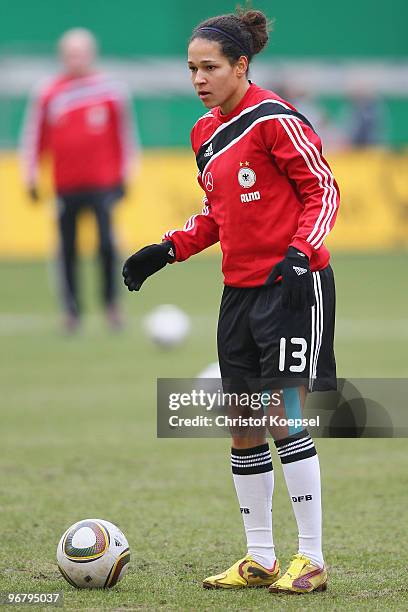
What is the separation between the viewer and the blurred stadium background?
5531mm

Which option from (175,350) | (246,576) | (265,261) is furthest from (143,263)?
(175,350)

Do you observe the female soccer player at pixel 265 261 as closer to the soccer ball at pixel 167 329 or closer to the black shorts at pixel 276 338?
the black shorts at pixel 276 338

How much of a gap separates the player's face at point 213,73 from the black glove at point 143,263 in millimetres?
627

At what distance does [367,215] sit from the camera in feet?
66.0

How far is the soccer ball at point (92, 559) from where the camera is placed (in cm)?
489

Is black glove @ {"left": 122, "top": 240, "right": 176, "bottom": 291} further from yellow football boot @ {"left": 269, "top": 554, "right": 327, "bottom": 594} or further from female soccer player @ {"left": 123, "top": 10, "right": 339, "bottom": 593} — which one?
yellow football boot @ {"left": 269, "top": 554, "right": 327, "bottom": 594}

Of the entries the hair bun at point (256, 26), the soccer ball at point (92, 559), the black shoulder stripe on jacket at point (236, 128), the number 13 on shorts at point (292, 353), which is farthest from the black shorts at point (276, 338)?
the hair bun at point (256, 26)

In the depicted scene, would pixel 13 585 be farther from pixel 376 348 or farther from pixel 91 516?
pixel 376 348

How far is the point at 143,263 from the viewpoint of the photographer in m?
5.20

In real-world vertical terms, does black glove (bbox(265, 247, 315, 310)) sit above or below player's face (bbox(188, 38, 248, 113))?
below

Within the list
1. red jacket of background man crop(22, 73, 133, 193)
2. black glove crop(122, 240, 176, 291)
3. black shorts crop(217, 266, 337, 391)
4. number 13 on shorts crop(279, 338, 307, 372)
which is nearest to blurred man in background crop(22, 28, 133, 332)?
red jacket of background man crop(22, 73, 133, 193)

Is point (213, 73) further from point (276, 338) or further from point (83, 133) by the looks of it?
point (83, 133)

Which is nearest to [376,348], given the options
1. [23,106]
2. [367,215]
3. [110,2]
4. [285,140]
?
[285,140]

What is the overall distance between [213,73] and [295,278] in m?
0.85
